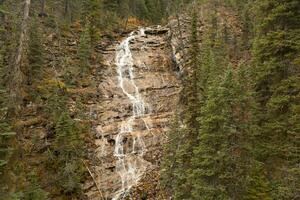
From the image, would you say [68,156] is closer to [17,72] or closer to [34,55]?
[34,55]

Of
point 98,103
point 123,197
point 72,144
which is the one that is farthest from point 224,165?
point 98,103

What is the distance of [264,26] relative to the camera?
23.1m

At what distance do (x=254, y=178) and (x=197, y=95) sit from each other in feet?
19.5

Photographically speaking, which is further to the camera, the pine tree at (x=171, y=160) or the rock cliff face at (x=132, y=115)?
the rock cliff face at (x=132, y=115)

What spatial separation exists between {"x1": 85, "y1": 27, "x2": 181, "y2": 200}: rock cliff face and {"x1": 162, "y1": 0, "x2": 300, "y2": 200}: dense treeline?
4293 mm

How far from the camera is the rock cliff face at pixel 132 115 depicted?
27359mm

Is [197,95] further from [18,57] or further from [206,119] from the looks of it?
[18,57]

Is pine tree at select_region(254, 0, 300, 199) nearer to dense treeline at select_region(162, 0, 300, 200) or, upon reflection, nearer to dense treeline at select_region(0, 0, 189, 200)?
dense treeline at select_region(162, 0, 300, 200)

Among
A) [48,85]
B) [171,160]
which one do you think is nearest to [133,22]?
[48,85]

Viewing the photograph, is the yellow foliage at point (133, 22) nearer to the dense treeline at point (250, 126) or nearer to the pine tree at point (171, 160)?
the pine tree at point (171, 160)

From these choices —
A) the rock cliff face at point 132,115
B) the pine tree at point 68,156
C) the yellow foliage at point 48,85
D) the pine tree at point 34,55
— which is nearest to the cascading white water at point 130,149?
the rock cliff face at point 132,115

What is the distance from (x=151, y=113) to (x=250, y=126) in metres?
14.9

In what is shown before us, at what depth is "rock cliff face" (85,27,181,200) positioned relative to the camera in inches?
1077

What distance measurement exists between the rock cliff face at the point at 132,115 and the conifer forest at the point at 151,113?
0.10 meters
